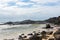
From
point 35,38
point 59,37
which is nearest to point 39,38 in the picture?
point 35,38

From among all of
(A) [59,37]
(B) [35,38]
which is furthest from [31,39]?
(A) [59,37]

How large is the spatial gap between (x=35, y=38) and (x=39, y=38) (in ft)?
1.44

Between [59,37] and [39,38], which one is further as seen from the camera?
[39,38]

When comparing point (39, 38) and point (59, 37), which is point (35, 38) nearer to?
point (39, 38)

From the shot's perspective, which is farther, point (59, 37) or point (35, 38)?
point (35, 38)

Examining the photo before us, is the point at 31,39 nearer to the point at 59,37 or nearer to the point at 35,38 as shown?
the point at 35,38

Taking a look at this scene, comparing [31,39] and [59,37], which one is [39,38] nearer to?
[31,39]

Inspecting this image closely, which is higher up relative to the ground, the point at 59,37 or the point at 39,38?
the point at 59,37

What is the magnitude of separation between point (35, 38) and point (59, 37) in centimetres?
661

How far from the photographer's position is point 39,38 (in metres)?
20.1

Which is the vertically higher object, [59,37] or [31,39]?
[59,37]

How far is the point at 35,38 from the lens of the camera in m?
20.1

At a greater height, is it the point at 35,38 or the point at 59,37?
the point at 59,37
